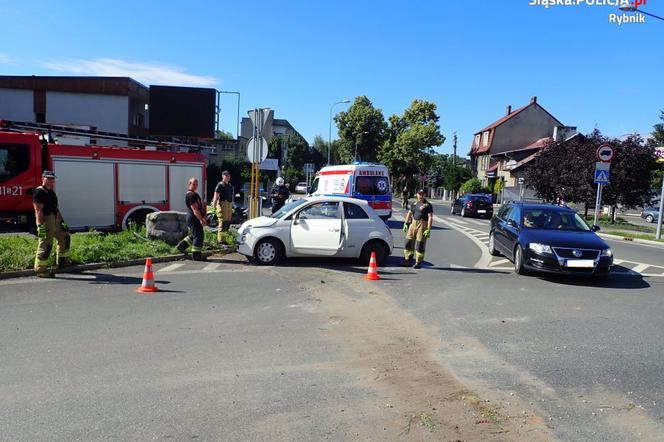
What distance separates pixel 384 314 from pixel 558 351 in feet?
7.14

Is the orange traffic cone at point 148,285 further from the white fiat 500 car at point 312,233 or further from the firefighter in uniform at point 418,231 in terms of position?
the firefighter in uniform at point 418,231

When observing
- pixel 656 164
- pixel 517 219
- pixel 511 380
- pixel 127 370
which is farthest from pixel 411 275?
pixel 656 164

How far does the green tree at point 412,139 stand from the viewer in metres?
57.1

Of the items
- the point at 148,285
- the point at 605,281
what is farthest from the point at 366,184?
the point at 148,285

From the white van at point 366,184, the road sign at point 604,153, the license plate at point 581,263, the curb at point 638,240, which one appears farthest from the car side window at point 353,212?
the road sign at point 604,153

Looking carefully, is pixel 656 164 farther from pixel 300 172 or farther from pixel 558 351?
pixel 300 172

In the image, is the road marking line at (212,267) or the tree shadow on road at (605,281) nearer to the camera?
the tree shadow on road at (605,281)

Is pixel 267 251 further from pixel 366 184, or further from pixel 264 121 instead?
pixel 366 184

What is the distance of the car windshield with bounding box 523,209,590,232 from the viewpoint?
422 inches

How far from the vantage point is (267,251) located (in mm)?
10414

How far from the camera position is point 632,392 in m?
4.49

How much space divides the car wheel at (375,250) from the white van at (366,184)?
9193 millimetres

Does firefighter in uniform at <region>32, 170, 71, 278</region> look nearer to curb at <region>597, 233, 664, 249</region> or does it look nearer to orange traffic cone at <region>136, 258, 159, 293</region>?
orange traffic cone at <region>136, 258, 159, 293</region>

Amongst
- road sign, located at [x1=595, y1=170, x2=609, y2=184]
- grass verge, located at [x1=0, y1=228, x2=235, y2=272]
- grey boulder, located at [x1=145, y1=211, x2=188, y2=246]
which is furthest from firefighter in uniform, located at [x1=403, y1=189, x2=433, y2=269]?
road sign, located at [x1=595, y1=170, x2=609, y2=184]
